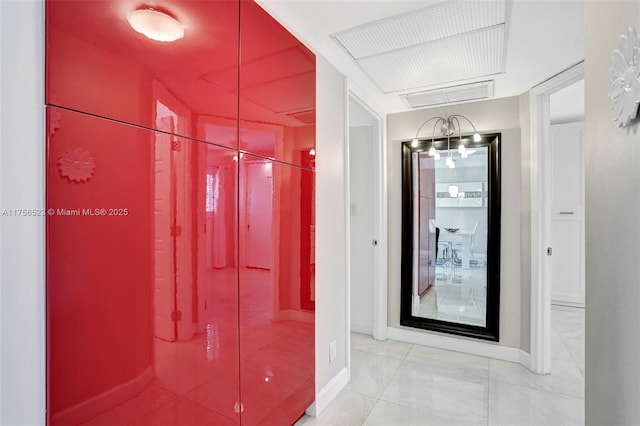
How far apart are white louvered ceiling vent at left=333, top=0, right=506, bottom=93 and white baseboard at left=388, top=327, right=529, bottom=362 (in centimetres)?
234

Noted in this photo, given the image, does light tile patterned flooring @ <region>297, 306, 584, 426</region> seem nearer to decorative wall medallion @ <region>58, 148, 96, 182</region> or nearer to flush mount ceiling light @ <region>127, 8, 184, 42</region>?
decorative wall medallion @ <region>58, 148, 96, 182</region>

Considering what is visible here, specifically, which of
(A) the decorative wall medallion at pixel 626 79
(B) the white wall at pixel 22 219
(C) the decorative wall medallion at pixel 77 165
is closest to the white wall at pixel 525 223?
(A) the decorative wall medallion at pixel 626 79

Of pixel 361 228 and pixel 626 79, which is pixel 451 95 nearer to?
pixel 361 228

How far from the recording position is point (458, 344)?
299cm

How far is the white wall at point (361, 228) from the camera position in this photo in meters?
3.42

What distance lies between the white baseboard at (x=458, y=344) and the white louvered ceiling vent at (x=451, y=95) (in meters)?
2.24

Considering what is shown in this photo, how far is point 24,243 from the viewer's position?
2.53ft

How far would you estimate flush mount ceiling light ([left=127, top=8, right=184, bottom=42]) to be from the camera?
38.2 inches

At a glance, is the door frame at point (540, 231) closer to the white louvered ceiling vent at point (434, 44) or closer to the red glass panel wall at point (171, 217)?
the white louvered ceiling vent at point (434, 44)

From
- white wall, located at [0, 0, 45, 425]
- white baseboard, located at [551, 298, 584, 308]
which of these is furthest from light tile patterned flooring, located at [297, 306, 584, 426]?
white wall, located at [0, 0, 45, 425]

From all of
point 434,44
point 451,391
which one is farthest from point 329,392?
point 434,44

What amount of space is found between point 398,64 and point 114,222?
2019 mm

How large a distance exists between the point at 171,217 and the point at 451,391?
90.1 inches

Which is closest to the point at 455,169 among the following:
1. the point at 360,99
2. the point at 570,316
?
the point at 360,99
